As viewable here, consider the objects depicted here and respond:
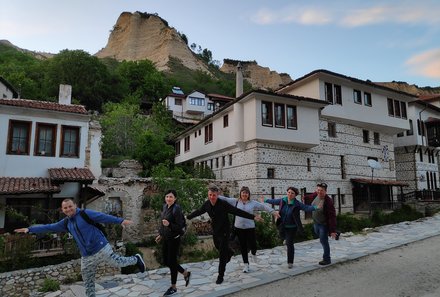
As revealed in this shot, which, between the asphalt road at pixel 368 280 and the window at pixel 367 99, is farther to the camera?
the window at pixel 367 99

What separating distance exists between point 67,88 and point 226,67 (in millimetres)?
94974

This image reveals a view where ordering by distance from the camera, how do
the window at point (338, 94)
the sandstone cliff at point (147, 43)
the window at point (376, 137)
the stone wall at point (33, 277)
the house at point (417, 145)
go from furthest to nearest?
the sandstone cliff at point (147, 43)
the house at point (417, 145)
the window at point (376, 137)
the window at point (338, 94)
the stone wall at point (33, 277)

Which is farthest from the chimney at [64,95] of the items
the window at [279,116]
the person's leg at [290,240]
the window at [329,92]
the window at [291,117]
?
Result: the window at [329,92]

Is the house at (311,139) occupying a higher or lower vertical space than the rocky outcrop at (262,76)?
lower

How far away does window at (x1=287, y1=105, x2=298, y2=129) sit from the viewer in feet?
61.4

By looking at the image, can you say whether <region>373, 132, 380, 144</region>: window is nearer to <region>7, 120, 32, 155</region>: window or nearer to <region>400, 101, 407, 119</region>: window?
<region>400, 101, 407, 119</region>: window

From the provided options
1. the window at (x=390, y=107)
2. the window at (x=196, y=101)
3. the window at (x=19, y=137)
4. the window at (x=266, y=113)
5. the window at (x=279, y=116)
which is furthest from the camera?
the window at (x=196, y=101)

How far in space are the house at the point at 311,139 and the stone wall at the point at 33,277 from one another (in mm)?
10306

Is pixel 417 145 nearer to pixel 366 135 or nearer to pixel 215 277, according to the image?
pixel 366 135

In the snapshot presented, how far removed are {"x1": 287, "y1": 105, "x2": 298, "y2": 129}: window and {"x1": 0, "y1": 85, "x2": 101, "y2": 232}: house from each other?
11.4 m

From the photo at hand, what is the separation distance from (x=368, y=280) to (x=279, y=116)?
13231mm

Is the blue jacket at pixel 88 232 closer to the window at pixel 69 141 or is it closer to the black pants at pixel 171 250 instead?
the black pants at pixel 171 250

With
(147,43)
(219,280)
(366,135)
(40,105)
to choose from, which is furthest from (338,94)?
(147,43)

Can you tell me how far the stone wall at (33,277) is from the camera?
32.9 feet
